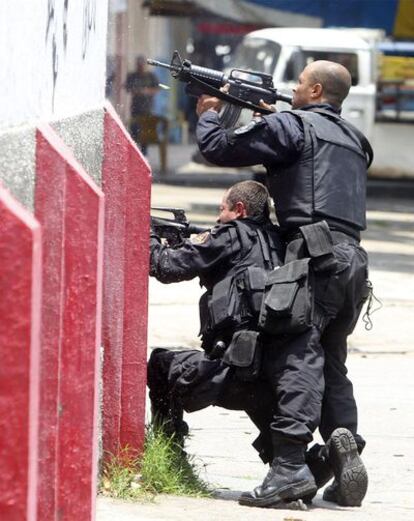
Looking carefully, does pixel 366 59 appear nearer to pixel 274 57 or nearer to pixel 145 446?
pixel 274 57

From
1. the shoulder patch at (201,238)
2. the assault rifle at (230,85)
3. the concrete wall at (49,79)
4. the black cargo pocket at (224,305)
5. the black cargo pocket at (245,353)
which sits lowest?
the black cargo pocket at (245,353)

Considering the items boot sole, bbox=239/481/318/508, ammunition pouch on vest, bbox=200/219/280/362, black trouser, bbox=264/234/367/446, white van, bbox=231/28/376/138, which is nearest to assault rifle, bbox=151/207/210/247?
ammunition pouch on vest, bbox=200/219/280/362

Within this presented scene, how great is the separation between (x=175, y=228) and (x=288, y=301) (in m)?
0.75

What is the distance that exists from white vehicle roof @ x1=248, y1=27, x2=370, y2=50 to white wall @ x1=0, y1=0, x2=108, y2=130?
1745cm

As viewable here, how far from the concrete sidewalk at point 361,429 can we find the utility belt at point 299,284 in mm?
757

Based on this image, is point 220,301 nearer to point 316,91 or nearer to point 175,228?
point 175,228

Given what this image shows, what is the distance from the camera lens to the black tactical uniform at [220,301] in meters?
5.90

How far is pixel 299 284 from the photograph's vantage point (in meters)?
5.79

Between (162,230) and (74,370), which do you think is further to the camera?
(162,230)

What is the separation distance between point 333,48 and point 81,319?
64.7ft

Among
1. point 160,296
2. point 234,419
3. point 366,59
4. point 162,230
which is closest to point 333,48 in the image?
point 366,59

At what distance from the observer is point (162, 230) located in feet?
20.7

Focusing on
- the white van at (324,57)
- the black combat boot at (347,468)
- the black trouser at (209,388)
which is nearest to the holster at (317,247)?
the black trouser at (209,388)

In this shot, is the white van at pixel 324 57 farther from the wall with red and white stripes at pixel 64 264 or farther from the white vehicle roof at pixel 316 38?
the wall with red and white stripes at pixel 64 264
